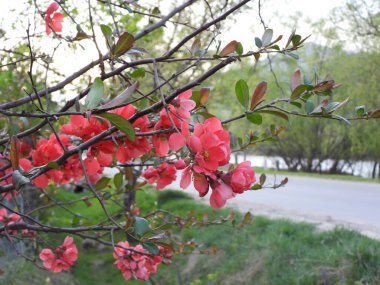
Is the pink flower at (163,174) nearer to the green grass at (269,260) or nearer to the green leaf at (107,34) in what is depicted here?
the green leaf at (107,34)

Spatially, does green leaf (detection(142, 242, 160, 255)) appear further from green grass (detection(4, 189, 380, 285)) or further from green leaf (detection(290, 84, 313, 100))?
green grass (detection(4, 189, 380, 285))

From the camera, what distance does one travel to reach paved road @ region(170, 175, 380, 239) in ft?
20.8

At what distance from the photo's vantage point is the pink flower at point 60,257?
6.14 feet

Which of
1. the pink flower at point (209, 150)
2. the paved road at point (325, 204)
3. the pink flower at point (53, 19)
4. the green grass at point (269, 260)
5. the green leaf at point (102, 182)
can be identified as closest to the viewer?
the pink flower at point (209, 150)

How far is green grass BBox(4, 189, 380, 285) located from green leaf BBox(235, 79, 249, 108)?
2105 mm

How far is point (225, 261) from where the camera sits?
505 centimetres

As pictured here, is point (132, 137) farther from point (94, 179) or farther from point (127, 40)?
point (94, 179)

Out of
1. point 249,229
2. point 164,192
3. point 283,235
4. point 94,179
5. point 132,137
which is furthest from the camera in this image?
point 164,192

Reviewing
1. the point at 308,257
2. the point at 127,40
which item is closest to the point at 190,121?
the point at 127,40

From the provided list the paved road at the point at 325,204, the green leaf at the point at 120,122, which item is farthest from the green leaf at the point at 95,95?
the paved road at the point at 325,204

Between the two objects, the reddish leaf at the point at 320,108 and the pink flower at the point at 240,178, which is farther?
the reddish leaf at the point at 320,108

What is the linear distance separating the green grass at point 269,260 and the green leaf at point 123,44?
2151 millimetres

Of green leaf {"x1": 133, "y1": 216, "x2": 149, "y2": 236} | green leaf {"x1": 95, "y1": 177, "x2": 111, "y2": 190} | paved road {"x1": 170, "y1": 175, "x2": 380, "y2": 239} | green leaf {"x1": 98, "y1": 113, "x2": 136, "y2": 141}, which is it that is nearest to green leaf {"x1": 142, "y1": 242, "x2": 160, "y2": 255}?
green leaf {"x1": 133, "y1": 216, "x2": 149, "y2": 236}

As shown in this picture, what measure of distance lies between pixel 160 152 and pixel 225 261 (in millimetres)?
4323
